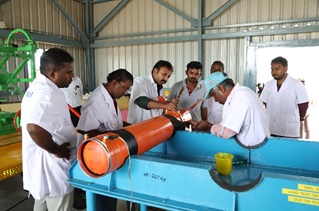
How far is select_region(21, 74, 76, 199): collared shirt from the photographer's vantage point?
4.55ft

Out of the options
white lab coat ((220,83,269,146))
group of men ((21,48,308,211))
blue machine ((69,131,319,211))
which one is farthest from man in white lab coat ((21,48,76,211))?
white lab coat ((220,83,269,146))

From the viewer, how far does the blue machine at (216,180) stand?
39.9 inches

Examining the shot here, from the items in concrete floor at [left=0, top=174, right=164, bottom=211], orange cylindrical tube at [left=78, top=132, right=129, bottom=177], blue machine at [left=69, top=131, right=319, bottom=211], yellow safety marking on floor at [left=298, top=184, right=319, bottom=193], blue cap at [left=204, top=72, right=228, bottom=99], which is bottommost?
concrete floor at [left=0, top=174, right=164, bottom=211]

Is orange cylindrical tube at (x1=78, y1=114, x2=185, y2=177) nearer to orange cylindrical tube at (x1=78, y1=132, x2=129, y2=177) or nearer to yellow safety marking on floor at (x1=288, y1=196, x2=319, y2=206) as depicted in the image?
orange cylindrical tube at (x1=78, y1=132, x2=129, y2=177)

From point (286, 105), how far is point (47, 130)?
2569 millimetres

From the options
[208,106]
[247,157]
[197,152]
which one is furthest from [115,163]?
[208,106]

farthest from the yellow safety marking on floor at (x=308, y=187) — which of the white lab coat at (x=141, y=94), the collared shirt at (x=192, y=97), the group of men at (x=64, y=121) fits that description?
the collared shirt at (x=192, y=97)

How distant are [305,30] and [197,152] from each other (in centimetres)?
460

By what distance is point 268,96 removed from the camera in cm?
300

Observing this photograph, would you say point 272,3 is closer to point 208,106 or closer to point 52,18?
point 208,106

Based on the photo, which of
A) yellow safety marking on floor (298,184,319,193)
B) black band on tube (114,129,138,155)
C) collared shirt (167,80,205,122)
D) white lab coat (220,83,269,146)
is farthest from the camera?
collared shirt (167,80,205,122)

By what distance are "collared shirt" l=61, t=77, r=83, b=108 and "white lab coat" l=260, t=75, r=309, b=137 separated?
8.75ft

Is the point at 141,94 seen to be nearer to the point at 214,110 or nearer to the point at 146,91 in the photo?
the point at 146,91

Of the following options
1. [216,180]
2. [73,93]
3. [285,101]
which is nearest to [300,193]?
[216,180]
